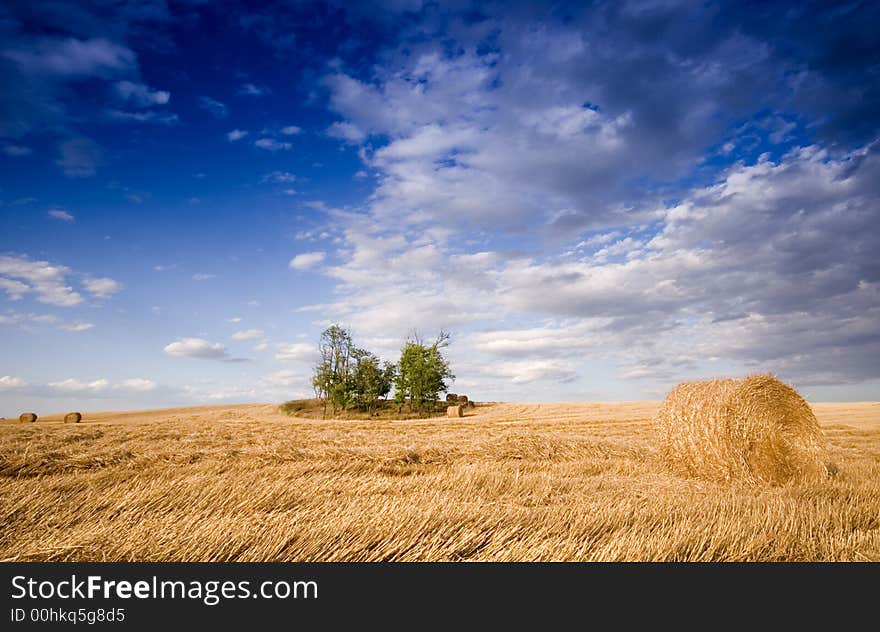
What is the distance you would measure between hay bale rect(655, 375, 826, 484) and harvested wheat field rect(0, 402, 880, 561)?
474 mm

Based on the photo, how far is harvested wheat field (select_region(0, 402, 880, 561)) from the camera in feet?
11.9

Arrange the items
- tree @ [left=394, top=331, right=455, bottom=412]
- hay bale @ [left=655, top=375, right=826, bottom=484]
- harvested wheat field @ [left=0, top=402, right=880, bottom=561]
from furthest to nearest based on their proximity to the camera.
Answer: tree @ [left=394, top=331, right=455, bottom=412] < hay bale @ [left=655, top=375, right=826, bottom=484] < harvested wheat field @ [left=0, top=402, right=880, bottom=561]

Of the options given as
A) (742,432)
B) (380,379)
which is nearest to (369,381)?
(380,379)

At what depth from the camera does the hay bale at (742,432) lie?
8750 mm

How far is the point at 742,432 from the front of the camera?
888cm

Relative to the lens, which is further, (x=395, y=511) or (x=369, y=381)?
(x=369, y=381)

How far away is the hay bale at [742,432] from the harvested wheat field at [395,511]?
474 millimetres

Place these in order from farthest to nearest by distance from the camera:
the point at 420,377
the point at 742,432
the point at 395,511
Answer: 1. the point at 420,377
2. the point at 742,432
3. the point at 395,511

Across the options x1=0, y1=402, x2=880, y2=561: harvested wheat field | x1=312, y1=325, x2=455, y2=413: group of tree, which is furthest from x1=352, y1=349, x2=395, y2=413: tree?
x1=0, y1=402, x2=880, y2=561: harvested wheat field

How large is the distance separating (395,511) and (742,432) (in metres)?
6.92

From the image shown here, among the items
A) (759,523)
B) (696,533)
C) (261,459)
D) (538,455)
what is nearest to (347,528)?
(696,533)

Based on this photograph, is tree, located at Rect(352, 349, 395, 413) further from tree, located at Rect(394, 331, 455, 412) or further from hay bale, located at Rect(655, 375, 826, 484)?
hay bale, located at Rect(655, 375, 826, 484)

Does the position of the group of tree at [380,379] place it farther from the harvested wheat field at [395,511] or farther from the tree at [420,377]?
the harvested wheat field at [395,511]

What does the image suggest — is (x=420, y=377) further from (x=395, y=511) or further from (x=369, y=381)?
(x=395, y=511)
